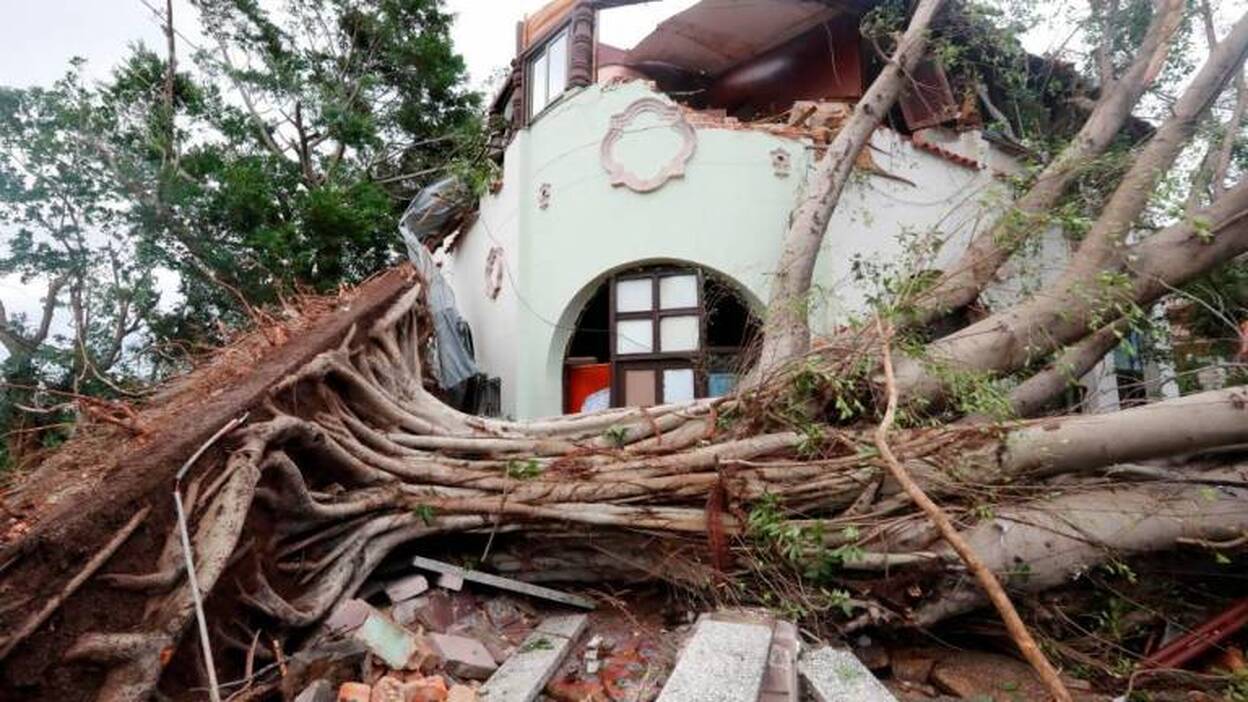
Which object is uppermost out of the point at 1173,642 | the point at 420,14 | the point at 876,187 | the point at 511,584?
the point at 420,14

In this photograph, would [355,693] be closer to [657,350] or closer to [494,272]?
[657,350]

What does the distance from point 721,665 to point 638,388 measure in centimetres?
555

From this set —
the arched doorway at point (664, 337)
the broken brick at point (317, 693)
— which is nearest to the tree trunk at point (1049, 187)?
the arched doorway at point (664, 337)

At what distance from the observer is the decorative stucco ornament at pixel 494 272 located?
9.25 m

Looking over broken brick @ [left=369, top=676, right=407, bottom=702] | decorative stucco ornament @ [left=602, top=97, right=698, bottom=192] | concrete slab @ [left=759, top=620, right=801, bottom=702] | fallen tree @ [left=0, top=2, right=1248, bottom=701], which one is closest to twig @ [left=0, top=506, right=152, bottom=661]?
fallen tree @ [left=0, top=2, right=1248, bottom=701]

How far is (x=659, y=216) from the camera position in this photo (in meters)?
8.16

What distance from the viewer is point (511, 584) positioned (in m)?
3.91

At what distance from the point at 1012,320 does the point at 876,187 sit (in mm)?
3754

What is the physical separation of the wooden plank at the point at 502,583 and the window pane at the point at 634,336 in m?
4.43

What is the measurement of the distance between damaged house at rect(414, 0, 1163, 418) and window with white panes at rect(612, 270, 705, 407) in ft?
0.06

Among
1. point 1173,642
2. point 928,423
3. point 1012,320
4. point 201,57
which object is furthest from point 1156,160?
point 201,57

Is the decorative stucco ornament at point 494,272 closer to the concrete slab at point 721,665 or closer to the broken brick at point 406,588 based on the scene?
the broken brick at point 406,588

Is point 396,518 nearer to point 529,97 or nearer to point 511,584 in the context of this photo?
point 511,584

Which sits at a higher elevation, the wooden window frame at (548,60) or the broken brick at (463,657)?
the wooden window frame at (548,60)
